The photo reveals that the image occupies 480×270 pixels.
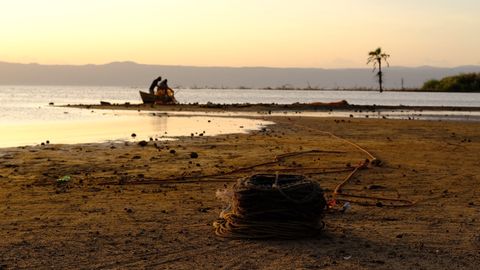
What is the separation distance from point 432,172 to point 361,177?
1672 millimetres

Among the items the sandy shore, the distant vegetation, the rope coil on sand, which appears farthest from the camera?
the distant vegetation

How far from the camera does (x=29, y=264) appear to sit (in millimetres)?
6648

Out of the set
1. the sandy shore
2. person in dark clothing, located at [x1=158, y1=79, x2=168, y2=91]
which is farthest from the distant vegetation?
Answer: the sandy shore

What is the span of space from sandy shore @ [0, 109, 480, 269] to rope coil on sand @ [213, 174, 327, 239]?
0.18 m

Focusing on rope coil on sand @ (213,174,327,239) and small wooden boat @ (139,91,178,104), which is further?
small wooden boat @ (139,91,178,104)

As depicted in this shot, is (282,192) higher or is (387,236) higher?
(282,192)

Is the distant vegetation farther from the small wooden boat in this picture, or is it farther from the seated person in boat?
the seated person in boat

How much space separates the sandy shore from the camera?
272 inches

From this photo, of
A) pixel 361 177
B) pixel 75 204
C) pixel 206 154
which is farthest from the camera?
pixel 206 154

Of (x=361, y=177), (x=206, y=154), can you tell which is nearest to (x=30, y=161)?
(x=206, y=154)

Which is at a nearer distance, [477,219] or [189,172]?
[477,219]

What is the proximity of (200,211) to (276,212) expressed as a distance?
1.75m

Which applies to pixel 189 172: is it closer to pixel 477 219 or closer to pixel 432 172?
pixel 432 172

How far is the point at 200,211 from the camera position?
9305mm
